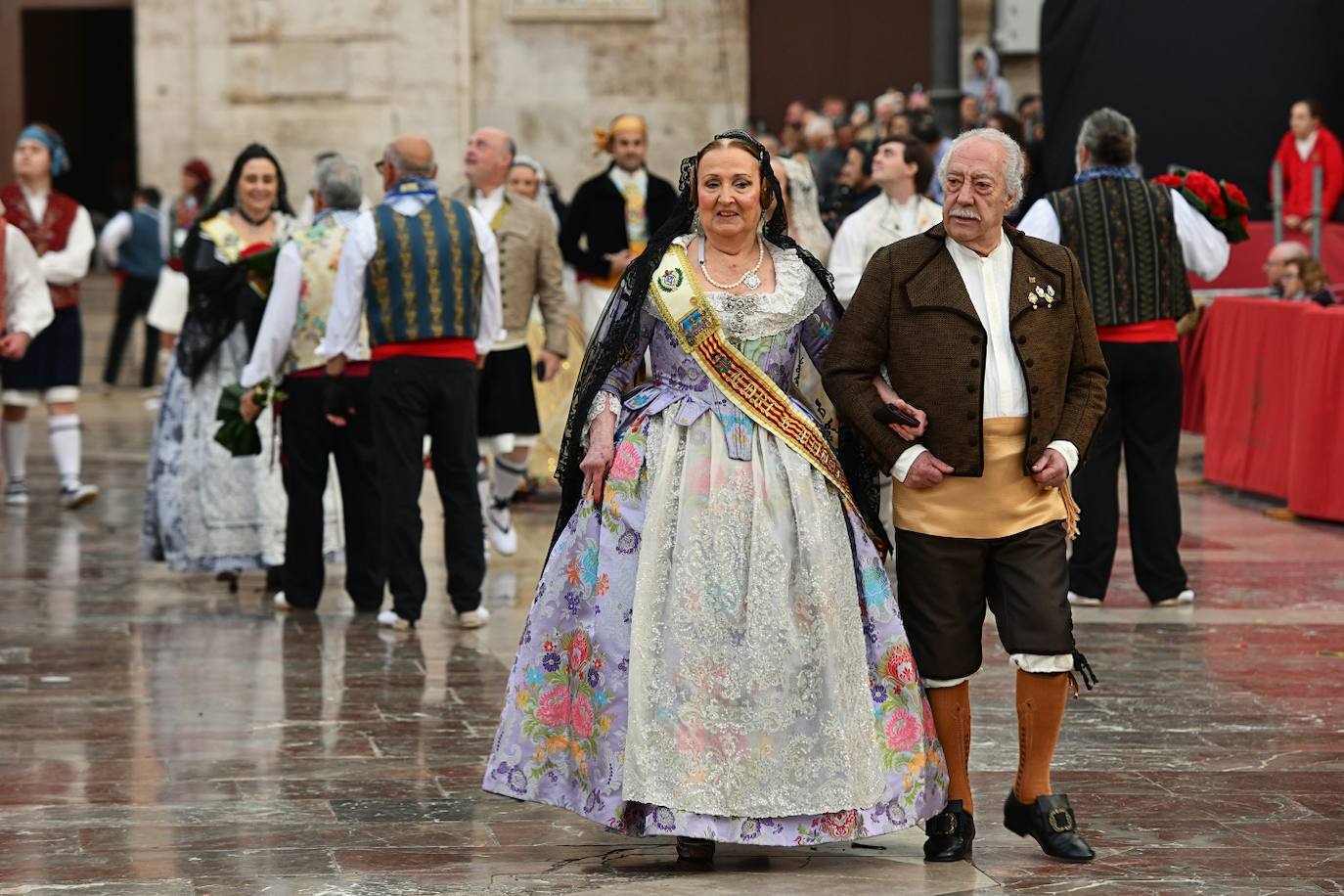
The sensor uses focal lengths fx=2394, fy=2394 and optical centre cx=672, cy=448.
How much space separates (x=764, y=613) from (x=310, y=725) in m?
2.38

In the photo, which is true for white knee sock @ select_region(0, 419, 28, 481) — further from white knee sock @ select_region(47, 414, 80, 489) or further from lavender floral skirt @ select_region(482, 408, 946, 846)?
lavender floral skirt @ select_region(482, 408, 946, 846)

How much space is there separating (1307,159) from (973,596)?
470 inches

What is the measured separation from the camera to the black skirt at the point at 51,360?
43.4 ft

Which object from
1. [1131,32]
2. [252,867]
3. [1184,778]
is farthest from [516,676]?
[1131,32]

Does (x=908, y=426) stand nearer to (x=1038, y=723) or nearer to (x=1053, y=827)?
(x=1038, y=723)

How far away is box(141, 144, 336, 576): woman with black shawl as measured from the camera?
1000cm

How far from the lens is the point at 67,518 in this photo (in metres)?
12.6

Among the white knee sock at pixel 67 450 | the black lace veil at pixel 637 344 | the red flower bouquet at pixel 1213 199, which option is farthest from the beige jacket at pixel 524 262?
the black lace veil at pixel 637 344

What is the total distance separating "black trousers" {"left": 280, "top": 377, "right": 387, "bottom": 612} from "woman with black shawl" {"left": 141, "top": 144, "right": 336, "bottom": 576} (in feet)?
1.98

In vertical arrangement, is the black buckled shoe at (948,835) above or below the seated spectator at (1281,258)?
Result: below

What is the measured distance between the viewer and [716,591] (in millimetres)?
5445

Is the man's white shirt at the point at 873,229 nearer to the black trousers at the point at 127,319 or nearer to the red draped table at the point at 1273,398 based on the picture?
the red draped table at the point at 1273,398

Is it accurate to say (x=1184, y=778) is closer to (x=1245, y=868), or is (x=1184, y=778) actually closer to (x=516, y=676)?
(x=1245, y=868)

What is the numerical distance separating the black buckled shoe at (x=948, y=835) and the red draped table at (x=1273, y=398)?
651 cm
